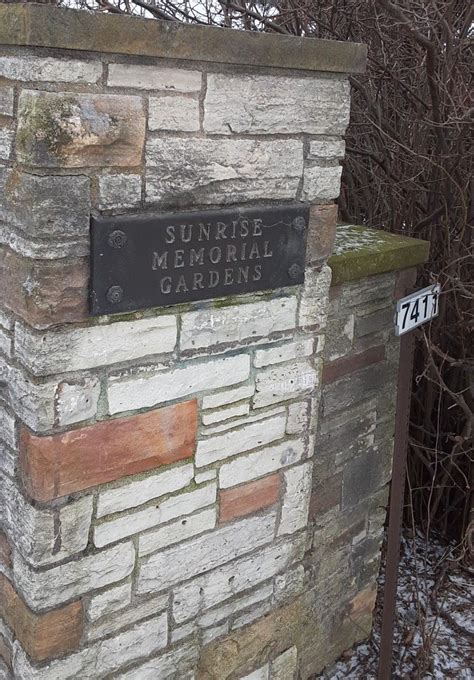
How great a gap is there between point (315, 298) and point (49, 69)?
3.95 ft

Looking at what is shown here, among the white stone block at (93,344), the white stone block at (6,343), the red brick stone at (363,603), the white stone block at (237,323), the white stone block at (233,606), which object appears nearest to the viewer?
the white stone block at (93,344)

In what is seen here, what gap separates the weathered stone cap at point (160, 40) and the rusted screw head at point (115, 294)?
59 cm

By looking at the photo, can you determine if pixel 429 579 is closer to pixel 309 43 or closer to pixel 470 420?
pixel 470 420

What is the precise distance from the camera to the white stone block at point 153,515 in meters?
2.23

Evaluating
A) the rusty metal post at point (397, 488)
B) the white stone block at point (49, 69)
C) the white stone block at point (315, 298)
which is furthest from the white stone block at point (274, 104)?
the rusty metal post at point (397, 488)

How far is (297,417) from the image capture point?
8.86 ft

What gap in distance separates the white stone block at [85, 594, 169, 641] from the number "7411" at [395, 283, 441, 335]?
122 cm

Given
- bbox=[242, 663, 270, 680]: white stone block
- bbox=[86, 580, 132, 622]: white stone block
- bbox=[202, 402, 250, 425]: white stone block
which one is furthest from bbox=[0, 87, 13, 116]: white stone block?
bbox=[242, 663, 270, 680]: white stone block

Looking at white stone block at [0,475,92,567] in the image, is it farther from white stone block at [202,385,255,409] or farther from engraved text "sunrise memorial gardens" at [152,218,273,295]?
engraved text "sunrise memorial gardens" at [152,218,273,295]

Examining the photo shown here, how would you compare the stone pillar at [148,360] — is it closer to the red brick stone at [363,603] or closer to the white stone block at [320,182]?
the white stone block at [320,182]

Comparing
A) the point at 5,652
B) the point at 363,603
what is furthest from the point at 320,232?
the point at 363,603

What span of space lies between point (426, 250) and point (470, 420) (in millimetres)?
1054

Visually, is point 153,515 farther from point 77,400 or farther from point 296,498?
point 296,498

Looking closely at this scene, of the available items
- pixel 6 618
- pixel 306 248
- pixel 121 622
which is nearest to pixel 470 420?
pixel 306 248
